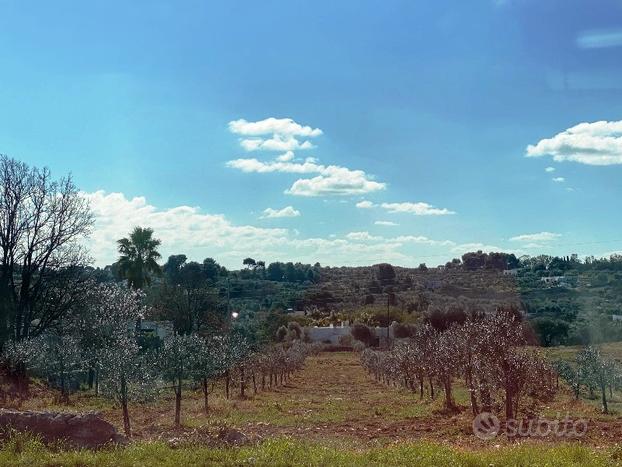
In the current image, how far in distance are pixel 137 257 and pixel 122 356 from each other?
105 ft

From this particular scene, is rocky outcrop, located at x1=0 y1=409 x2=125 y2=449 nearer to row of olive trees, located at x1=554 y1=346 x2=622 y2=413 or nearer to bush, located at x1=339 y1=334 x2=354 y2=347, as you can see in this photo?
row of olive trees, located at x1=554 y1=346 x2=622 y2=413

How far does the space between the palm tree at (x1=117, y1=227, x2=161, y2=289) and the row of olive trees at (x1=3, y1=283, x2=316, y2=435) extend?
14.7ft

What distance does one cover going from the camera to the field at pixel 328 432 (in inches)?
417

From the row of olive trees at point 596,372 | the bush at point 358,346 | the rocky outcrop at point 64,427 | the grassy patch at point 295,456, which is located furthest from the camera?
the bush at point 358,346

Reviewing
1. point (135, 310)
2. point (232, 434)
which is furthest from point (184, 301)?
point (232, 434)

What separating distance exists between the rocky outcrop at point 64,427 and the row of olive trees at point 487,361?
480 inches

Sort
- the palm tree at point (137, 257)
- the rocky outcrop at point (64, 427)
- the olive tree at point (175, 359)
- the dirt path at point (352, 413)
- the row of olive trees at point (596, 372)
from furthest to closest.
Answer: the palm tree at point (137, 257), the row of olive trees at point (596, 372), the olive tree at point (175, 359), the dirt path at point (352, 413), the rocky outcrop at point (64, 427)

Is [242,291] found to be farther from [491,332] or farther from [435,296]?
[491,332]

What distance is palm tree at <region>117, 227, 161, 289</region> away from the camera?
49.9 metres

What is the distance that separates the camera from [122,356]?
770 inches

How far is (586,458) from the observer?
10719 millimetres

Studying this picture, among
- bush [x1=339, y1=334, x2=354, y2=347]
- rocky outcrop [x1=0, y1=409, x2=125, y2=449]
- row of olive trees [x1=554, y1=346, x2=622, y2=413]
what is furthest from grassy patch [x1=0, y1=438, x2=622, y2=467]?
bush [x1=339, y1=334, x2=354, y2=347]

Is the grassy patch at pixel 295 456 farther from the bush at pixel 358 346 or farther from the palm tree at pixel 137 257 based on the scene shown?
the bush at pixel 358 346

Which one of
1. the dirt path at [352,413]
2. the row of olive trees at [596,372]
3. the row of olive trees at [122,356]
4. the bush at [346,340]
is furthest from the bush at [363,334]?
the row of olive trees at [596,372]
